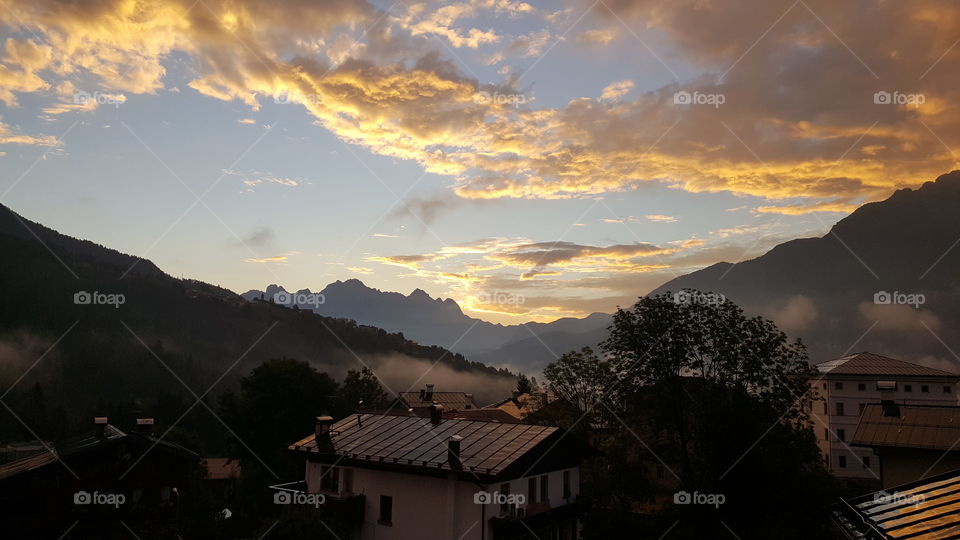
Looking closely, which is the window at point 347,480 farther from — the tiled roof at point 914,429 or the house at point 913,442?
the tiled roof at point 914,429

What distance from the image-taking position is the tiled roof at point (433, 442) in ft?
90.9

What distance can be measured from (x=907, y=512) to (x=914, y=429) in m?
27.3

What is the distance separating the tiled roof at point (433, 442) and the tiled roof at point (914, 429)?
20683mm

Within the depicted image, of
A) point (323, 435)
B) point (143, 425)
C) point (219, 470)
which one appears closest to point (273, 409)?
point (143, 425)

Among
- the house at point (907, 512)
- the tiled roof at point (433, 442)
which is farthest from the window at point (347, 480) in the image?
the house at point (907, 512)

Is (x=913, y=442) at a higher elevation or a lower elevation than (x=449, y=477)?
higher

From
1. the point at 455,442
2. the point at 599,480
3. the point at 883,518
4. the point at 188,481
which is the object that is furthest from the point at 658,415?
the point at 188,481

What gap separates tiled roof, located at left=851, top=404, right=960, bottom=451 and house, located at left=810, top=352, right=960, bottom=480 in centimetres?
4535

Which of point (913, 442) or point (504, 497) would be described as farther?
point (913, 442)

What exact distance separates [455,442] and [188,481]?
2282cm

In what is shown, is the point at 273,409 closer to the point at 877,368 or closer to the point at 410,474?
the point at 410,474

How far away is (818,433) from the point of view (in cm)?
9350

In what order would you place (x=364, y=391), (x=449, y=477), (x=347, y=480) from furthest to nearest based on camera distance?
(x=364, y=391)
(x=347, y=480)
(x=449, y=477)

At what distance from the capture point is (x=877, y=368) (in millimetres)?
87812
